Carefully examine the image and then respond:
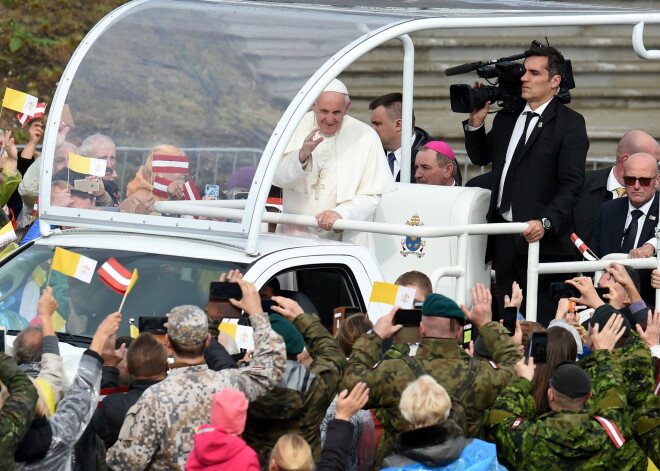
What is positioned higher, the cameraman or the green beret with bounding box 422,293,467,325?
the cameraman

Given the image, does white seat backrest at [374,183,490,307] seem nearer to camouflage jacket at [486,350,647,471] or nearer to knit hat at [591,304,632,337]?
knit hat at [591,304,632,337]

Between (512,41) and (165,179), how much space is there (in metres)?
9.45

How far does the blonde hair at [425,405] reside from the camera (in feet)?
18.4

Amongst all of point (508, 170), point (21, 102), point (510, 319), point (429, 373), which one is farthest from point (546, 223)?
point (21, 102)

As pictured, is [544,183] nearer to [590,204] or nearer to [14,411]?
[590,204]

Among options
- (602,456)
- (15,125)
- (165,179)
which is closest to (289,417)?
(602,456)

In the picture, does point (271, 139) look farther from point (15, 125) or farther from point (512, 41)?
point (15, 125)

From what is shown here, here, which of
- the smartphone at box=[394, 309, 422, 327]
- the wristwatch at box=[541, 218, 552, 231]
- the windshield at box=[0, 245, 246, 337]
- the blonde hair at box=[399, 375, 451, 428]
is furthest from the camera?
the wristwatch at box=[541, 218, 552, 231]

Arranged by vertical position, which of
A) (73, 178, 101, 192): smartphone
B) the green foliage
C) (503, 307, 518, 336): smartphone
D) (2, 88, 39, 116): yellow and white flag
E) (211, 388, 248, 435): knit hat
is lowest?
(211, 388, 248, 435): knit hat

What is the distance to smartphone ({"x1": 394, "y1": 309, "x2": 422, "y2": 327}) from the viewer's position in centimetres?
677

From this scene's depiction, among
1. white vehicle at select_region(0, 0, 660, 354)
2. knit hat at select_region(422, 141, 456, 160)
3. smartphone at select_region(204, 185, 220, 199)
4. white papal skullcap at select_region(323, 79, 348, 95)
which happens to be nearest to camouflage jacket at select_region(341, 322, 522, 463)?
white vehicle at select_region(0, 0, 660, 354)

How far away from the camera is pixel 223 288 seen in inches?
257

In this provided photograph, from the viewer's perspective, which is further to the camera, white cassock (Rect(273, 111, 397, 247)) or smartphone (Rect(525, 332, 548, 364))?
white cassock (Rect(273, 111, 397, 247))

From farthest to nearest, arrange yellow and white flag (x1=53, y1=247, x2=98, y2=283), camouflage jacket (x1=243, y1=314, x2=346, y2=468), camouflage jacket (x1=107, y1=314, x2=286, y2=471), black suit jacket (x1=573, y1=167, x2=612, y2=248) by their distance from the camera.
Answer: black suit jacket (x1=573, y1=167, x2=612, y2=248) < yellow and white flag (x1=53, y1=247, x2=98, y2=283) < camouflage jacket (x1=243, y1=314, x2=346, y2=468) < camouflage jacket (x1=107, y1=314, x2=286, y2=471)
